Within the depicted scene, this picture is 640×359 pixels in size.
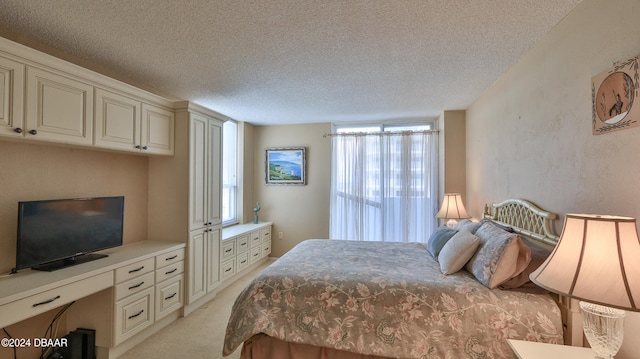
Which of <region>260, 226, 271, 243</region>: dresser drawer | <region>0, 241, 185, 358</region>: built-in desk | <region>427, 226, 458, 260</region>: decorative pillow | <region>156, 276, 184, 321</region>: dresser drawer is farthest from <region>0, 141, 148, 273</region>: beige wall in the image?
<region>427, 226, 458, 260</region>: decorative pillow

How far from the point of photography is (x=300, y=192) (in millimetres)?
4867

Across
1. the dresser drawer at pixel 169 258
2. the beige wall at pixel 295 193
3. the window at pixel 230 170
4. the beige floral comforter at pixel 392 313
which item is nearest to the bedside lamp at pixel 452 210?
the beige floral comforter at pixel 392 313

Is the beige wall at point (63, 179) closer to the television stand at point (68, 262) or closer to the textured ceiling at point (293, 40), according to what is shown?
the television stand at point (68, 262)

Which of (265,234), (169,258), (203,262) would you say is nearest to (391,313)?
(169,258)

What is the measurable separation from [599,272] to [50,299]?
280 cm

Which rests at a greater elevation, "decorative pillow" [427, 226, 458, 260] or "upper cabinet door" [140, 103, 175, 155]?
"upper cabinet door" [140, 103, 175, 155]

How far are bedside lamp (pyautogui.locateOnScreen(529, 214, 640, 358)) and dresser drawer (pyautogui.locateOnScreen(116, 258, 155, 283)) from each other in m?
2.69

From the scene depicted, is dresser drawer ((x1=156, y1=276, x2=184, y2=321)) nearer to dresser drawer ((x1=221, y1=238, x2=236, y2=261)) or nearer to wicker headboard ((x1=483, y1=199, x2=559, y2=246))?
dresser drawer ((x1=221, y1=238, x2=236, y2=261))

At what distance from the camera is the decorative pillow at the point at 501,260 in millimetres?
1712

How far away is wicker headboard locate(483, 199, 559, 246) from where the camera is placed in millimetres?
1872

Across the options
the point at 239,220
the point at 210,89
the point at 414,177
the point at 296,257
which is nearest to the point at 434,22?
the point at 296,257

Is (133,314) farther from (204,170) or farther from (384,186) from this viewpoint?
(384,186)

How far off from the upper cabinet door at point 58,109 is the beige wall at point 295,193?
115 inches

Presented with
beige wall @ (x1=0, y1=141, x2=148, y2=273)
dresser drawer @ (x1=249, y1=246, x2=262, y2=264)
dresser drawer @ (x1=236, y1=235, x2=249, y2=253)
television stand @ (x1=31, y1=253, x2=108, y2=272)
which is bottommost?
dresser drawer @ (x1=249, y1=246, x2=262, y2=264)
